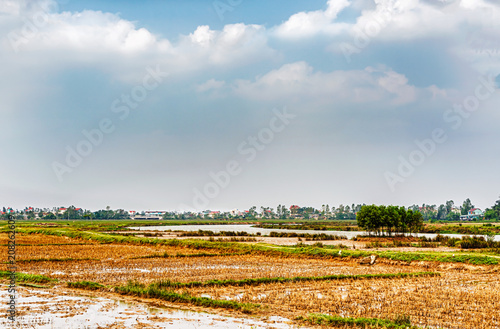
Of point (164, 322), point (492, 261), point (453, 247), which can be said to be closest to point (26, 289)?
point (164, 322)

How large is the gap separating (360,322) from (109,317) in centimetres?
609

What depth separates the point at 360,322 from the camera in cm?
984

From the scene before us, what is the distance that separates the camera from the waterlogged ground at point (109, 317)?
379 inches

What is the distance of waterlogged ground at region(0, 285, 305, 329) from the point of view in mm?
9633

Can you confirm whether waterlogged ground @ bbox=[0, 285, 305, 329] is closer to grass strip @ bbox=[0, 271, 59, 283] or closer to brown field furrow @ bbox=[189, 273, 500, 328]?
brown field furrow @ bbox=[189, 273, 500, 328]

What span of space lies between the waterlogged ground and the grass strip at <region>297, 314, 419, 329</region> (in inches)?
29.0

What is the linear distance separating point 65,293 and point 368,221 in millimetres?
46773

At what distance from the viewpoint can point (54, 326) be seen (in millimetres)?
9422

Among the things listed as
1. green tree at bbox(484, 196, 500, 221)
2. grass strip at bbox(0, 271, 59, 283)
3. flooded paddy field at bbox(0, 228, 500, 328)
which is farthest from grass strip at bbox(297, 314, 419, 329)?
green tree at bbox(484, 196, 500, 221)

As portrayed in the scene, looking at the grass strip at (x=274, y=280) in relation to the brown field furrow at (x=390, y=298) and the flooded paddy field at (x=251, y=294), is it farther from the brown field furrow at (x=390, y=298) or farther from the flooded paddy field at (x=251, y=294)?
the brown field furrow at (x=390, y=298)

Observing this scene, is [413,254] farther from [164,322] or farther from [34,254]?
[34,254]

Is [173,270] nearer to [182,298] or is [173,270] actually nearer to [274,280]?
[274,280]

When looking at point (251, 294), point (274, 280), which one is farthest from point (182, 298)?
point (274, 280)

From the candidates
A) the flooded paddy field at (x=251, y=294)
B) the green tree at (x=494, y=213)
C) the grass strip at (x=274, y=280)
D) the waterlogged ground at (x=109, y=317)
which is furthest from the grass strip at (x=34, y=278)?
the green tree at (x=494, y=213)
